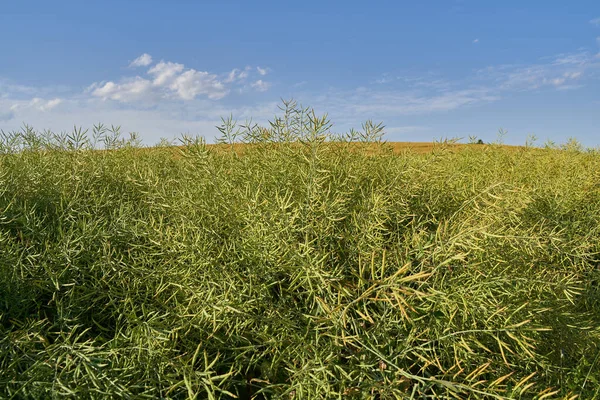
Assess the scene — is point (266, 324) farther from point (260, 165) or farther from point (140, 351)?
point (260, 165)

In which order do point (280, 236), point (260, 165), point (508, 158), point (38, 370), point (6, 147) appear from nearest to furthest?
point (38, 370) < point (280, 236) < point (260, 165) < point (6, 147) < point (508, 158)

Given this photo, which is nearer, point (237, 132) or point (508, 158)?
point (237, 132)

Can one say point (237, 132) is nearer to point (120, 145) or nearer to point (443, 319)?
point (443, 319)

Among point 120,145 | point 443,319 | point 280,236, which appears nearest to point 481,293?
point 443,319

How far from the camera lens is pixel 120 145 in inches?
102

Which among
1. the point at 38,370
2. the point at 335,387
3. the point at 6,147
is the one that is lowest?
the point at 335,387

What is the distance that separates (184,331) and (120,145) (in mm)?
1902

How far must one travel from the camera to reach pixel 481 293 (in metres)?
1.04

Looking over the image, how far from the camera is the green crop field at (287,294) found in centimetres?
86

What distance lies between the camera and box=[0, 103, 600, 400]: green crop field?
33.8 inches

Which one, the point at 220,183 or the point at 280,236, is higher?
the point at 220,183

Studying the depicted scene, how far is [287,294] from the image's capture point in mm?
1155

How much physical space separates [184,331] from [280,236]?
0.37m

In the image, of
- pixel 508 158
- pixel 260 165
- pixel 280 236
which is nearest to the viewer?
pixel 280 236
